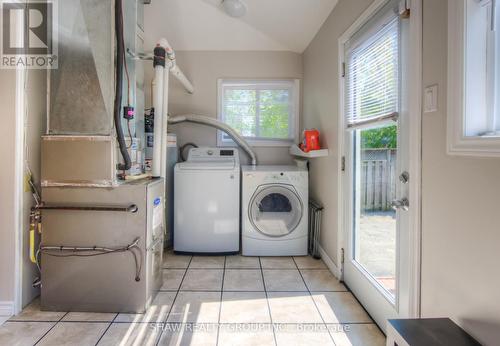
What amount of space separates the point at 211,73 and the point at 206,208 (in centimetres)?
183

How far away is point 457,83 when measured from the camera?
3.50 ft

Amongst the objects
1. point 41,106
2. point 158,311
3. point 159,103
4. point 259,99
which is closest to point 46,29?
point 41,106

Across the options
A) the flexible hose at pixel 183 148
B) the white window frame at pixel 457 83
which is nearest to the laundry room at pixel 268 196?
the white window frame at pixel 457 83

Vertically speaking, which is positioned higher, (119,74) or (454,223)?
(119,74)

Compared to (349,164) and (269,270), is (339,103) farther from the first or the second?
(269,270)

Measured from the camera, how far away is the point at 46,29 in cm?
192

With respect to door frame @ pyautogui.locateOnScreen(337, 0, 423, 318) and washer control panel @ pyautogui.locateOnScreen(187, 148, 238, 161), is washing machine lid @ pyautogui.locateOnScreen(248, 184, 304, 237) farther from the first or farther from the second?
door frame @ pyautogui.locateOnScreen(337, 0, 423, 318)

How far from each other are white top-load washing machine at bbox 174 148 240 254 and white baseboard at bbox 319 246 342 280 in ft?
2.93

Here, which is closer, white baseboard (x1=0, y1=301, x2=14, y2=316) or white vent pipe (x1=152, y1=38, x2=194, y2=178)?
white baseboard (x1=0, y1=301, x2=14, y2=316)

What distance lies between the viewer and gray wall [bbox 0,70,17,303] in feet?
5.91

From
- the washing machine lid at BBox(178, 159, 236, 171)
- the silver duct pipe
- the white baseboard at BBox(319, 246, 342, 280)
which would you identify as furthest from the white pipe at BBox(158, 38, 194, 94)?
the white baseboard at BBox(319, 246, 342, 280)

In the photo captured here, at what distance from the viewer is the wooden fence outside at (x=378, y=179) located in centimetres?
167

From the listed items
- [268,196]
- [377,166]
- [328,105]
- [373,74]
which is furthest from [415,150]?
[268,196]

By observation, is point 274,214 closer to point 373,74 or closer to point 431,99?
point 373,74
